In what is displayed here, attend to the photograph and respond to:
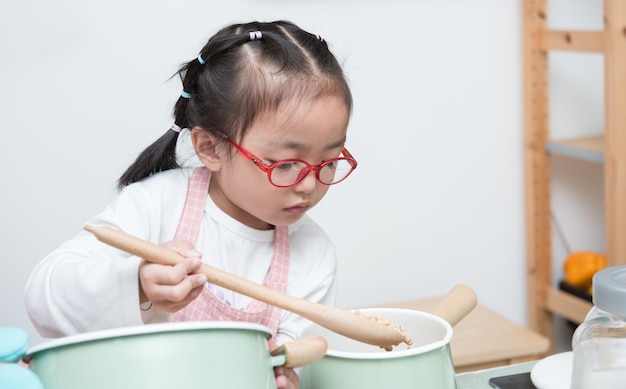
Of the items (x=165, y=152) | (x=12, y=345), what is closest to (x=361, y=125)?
(x=165, y=152)

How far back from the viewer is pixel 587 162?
2.28m

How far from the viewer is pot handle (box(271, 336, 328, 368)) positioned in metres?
0.62

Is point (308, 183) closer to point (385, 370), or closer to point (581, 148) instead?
point (385, 370)

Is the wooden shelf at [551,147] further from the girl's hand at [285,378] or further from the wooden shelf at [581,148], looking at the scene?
the girl's hand at [285,378]

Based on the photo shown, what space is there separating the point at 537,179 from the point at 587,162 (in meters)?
0.19

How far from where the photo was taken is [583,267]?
215cm

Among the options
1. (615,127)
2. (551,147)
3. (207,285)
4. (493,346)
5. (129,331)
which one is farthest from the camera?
(551,147)

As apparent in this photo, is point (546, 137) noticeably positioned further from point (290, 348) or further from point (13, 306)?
point (290, 348)

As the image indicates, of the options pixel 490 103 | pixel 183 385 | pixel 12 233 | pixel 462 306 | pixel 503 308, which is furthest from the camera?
pixel 503 308

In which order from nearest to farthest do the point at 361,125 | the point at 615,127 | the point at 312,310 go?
the point at 312,310, the point at 615,127, the point at 361,125

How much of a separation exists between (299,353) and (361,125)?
1412mm

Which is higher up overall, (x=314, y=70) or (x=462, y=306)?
(x=314, y=70)

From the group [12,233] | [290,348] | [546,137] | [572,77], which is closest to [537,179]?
[546,137]

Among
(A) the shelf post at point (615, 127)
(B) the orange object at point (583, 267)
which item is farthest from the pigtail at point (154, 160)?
(B) the orange object at point (583, 267)
